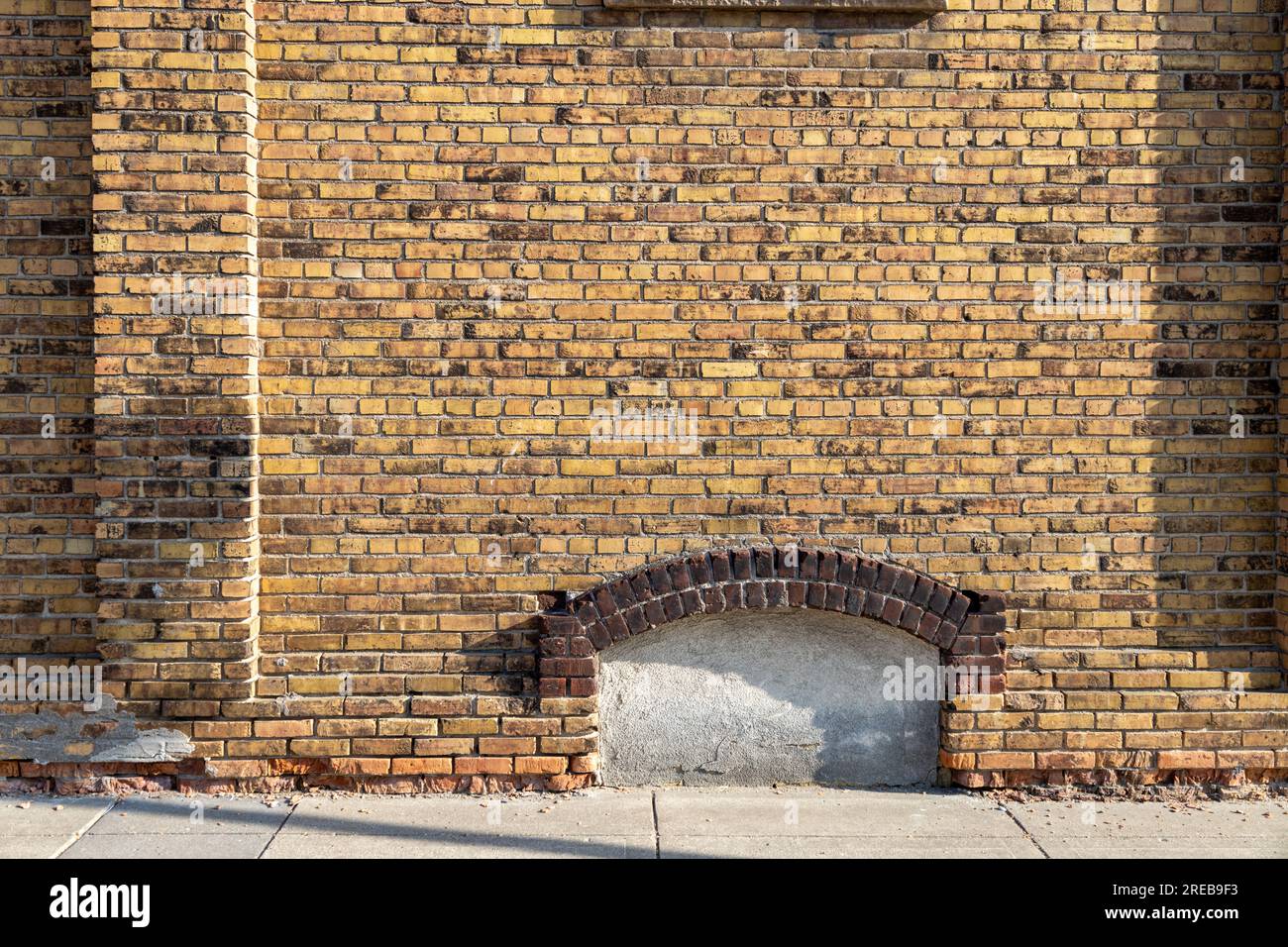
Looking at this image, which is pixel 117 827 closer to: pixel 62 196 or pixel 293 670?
pixel 293 670

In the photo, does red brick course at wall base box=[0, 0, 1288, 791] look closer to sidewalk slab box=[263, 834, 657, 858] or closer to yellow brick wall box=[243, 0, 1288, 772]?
yellow brick wall box=[243, 0, 1288, 772]

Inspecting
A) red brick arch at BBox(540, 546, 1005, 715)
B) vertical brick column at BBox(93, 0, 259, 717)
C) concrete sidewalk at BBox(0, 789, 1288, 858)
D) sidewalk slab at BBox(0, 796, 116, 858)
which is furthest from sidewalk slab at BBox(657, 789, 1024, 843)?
sidewalk slab at BBox(0, 796, 116, 858)

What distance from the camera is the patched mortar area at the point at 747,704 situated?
15.1 ft

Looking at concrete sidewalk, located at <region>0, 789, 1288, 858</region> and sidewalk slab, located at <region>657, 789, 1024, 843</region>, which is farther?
sidewalk slab, located at <region>657, 789, 1024, 843</region>

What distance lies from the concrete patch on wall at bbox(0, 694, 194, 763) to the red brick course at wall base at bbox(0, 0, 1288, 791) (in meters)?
0.02

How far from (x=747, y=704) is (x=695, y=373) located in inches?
55.3

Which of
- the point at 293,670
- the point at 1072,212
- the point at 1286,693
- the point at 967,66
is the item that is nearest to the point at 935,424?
the point at 1072,212

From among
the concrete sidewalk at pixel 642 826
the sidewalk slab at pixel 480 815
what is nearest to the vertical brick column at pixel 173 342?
the concrete sidewalk at pixel 642 826

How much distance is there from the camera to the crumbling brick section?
176 inches

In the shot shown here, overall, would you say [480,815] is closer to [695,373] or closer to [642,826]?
[642,826]

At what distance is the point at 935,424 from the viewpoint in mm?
4516

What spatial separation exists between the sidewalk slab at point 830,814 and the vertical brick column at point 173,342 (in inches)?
74.7

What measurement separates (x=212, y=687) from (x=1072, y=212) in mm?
3991

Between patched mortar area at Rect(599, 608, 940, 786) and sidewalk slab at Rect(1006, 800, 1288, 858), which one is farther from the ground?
patched mortar area at Rect(599, 608, 940, 786)
